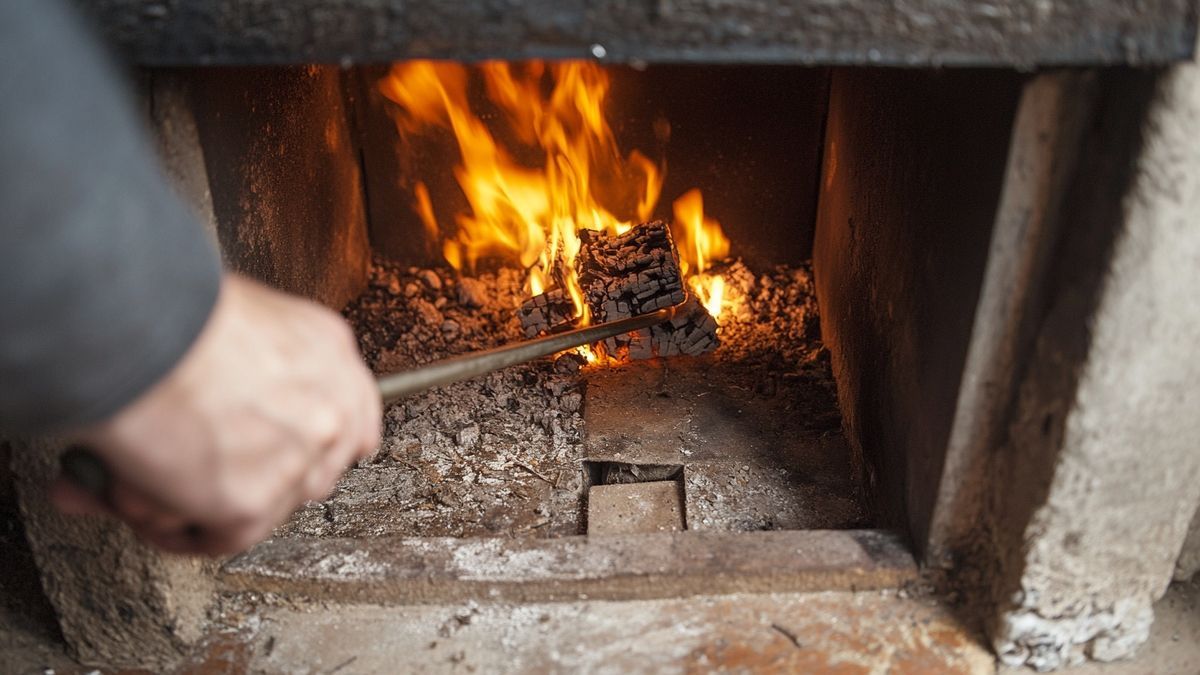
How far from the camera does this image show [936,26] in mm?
1173

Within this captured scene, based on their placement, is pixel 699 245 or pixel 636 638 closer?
pixel 636 638

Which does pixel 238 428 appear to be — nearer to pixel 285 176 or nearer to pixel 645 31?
pixel 645 31

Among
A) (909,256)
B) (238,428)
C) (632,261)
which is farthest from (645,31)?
(632,261)

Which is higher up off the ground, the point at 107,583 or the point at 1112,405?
the point at 1112,405

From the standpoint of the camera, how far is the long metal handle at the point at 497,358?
139 cm

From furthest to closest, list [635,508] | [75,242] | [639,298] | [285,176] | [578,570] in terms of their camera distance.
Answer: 1. [639,298]
2. [285,176]
3. [635,508]
4. [578,570]
5. [75,242]

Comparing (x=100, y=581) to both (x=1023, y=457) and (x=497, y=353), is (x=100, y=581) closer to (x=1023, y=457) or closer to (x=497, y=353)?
(x=497, y=353)

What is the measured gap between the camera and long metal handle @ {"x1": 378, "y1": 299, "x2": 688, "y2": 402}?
4.56 feet

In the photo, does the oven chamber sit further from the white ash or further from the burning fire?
the burning fire

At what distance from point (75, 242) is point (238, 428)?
0.73 feet

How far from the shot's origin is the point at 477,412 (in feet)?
8.31

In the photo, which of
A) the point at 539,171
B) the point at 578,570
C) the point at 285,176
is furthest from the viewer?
the point at 539,171

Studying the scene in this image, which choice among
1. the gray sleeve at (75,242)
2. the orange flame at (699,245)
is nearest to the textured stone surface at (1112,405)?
the gray sleeve at (75,242)

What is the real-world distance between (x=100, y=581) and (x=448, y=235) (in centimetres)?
183
